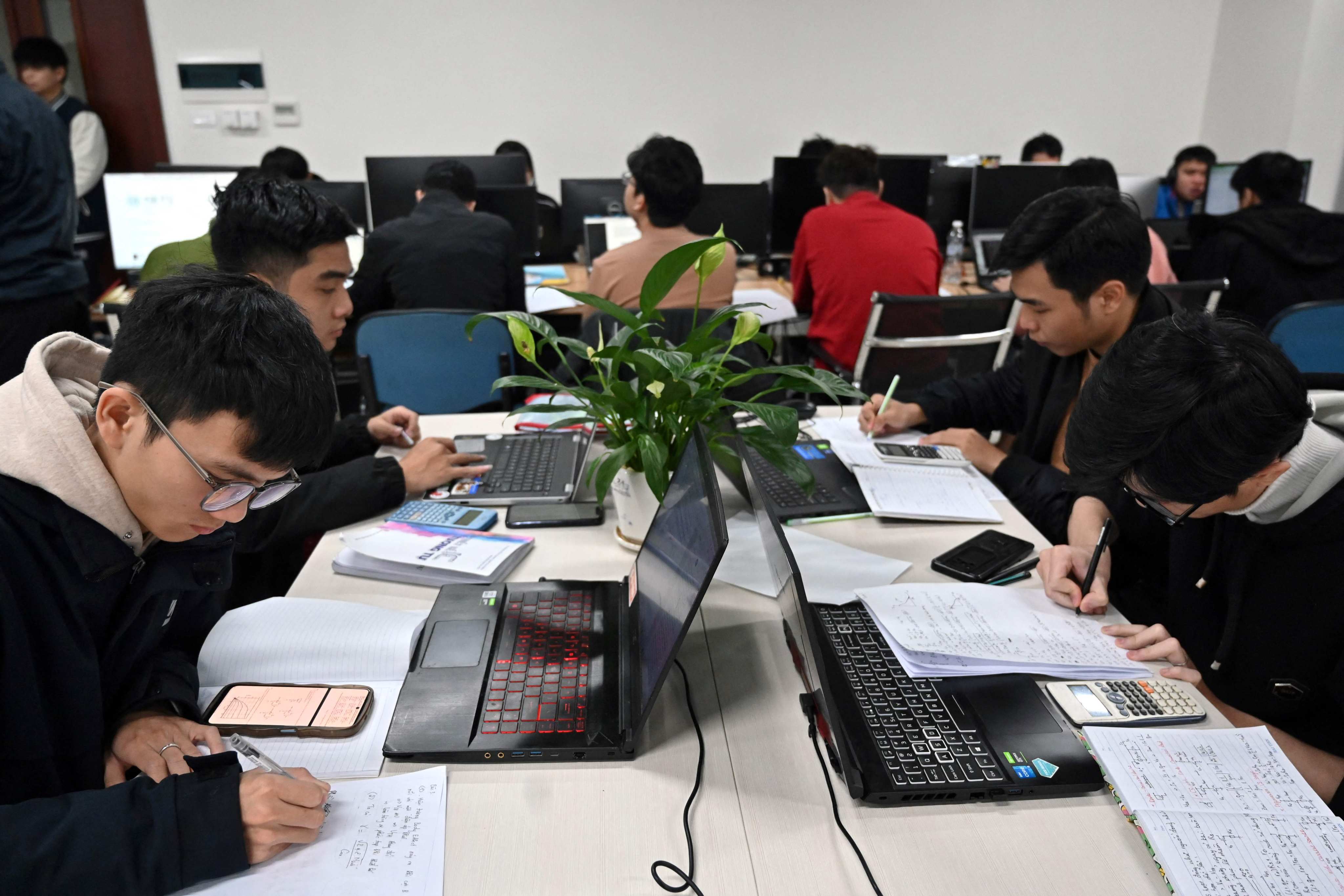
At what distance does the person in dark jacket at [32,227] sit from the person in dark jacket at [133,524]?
222 centimetres

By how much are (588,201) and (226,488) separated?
3.43 m

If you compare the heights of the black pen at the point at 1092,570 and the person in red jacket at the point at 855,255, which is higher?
the person in red jacket at the point at 855,255

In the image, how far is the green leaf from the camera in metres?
1.28

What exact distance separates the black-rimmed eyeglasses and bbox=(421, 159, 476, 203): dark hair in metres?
2.40

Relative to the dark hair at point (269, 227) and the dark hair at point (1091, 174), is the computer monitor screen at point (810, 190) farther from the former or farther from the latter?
the dark hair at point (269, 227)

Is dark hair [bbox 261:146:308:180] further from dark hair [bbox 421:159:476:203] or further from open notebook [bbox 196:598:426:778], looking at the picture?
open notebook [bbox 196:598:426:778]

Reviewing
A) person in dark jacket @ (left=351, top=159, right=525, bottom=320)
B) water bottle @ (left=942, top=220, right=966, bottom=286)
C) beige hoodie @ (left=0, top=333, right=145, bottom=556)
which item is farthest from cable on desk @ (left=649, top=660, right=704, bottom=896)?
water bottle @ (left=942, top=220, right=966, bottom=286)

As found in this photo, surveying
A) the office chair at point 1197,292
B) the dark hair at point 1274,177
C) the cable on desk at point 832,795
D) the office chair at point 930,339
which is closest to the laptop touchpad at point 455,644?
the cable on desk at point 832,795

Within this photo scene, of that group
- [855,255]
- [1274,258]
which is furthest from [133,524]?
[1274,258]

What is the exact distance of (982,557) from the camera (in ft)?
4.69

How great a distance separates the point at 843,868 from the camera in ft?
2.81

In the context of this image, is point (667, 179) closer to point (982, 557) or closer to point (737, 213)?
point (737, 213)

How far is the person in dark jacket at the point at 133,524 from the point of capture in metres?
0.80

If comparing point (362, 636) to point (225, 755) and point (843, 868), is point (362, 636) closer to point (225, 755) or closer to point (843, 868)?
point (225, 755)
